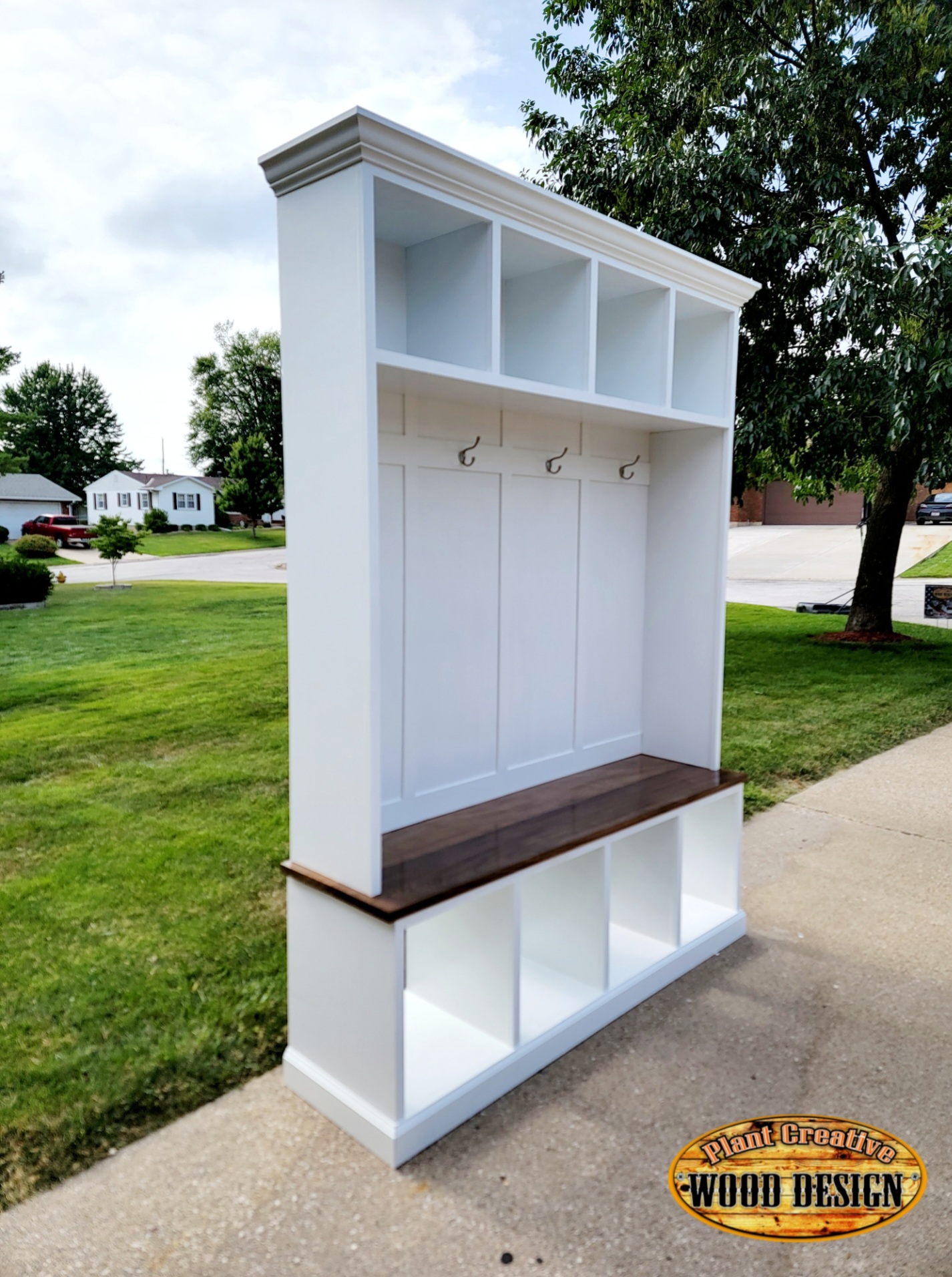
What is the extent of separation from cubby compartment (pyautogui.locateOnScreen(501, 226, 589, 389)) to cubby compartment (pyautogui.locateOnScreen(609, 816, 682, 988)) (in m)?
1.60

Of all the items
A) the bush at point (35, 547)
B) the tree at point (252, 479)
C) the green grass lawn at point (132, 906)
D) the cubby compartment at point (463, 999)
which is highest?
the tree at point (252, 479)

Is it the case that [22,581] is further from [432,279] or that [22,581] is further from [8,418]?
[432,279]

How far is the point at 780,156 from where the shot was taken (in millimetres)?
7895

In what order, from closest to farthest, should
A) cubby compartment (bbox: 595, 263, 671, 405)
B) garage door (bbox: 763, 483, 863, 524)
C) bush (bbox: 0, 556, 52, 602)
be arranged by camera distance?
cubby compartment (bbox: 595, 263, 671, 405) < bush (bbox: 0, 556, 52, 602) < garage door (bbox: 763, 483, 863, 524)

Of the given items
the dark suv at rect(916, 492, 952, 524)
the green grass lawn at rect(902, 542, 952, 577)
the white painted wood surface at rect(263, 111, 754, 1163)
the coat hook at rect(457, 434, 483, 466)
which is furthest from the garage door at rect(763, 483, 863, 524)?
the coat hook at rect(457, 434, 483, 466)

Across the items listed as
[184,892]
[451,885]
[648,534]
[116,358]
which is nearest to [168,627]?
[184,892]

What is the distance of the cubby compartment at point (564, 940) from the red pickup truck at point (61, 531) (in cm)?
2933

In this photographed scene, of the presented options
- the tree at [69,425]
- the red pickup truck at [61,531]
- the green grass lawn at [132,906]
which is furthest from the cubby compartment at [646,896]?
the tree at [69,425]

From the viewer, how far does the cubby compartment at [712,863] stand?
11.3 feet

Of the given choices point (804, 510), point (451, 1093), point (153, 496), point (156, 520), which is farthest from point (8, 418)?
point (153, 496)

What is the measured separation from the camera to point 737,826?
3.44m

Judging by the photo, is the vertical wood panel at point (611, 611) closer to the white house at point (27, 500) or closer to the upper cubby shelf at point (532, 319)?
the upper cubby shelf at point (532, 319)

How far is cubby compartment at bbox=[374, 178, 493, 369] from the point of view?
7.81ft

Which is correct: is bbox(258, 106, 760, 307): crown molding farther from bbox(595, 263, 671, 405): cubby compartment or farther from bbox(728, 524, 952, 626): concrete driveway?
bbox(728, 524, 952, 626): concrete driveway
